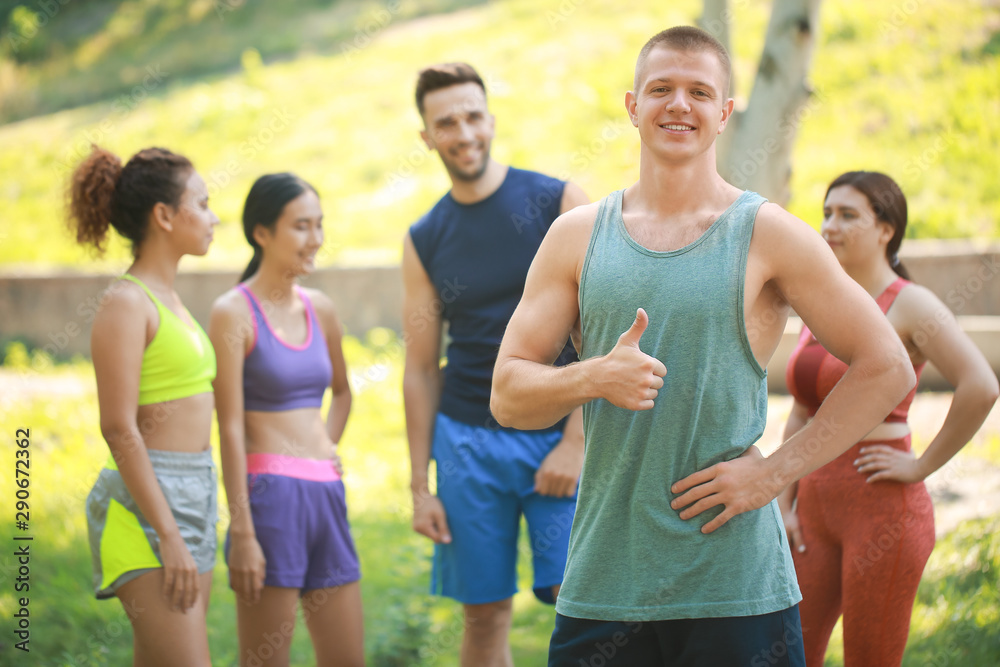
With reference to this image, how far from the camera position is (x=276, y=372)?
3.31 metres

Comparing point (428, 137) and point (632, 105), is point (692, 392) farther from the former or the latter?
point (428, 137)

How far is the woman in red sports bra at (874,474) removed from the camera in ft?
8.89

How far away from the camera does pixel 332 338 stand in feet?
12.2

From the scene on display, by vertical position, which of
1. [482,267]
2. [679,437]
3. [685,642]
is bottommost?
[685,642]

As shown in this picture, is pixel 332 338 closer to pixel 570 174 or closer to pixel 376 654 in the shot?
pixel 376 654

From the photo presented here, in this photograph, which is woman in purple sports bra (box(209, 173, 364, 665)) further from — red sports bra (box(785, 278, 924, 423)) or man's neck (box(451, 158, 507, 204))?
red sports bra (box(785, 278, 924, 423))

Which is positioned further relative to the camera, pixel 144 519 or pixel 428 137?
pixel 428 137

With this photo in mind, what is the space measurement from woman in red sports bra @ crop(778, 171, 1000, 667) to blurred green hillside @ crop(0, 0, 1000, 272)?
19.4 ft

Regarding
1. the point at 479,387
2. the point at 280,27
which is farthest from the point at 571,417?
the point at 280,27

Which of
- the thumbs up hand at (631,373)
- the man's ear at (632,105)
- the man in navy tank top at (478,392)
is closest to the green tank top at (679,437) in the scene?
the thumbs up hand at (631,373)

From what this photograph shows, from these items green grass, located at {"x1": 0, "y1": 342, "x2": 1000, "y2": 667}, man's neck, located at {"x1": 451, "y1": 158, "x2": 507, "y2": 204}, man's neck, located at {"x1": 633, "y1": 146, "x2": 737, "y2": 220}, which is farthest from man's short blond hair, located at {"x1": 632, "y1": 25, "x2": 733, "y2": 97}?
green grass, located at {"x1": 0, "y1": 342, "x2": 1000, "y2": 667}

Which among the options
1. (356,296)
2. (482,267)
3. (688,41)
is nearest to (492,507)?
(482,267)

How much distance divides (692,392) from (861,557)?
1195 millimetres

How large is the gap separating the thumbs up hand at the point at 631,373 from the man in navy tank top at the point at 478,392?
1396mm
